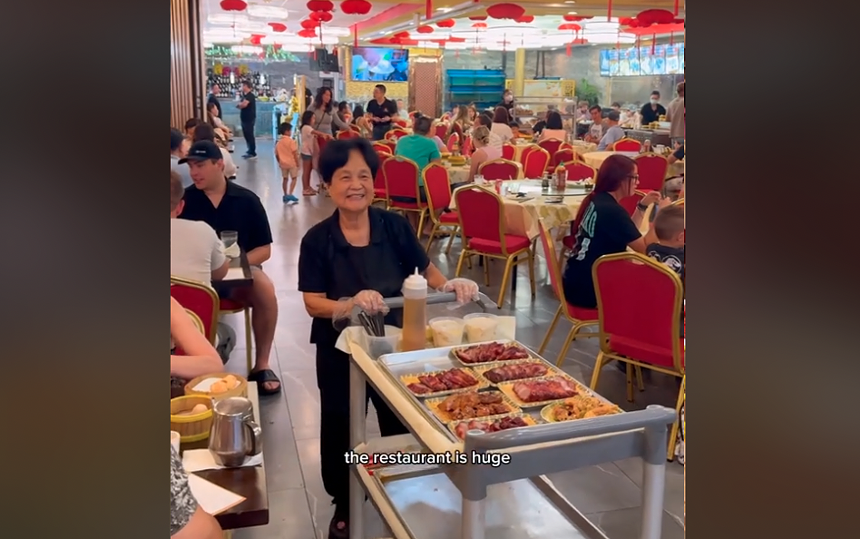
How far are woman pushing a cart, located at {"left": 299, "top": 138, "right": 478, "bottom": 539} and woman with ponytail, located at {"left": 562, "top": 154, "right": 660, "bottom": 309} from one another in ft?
4.35

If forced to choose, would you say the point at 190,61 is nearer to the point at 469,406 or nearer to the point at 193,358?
the point at 193,358

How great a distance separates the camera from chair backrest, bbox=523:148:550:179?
25.4 feet

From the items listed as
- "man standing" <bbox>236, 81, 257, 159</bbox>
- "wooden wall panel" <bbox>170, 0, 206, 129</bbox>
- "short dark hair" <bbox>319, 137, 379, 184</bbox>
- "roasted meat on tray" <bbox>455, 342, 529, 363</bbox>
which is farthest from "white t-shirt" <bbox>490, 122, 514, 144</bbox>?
"man standing" <bbox>236, 81, 257, 159</bbox>

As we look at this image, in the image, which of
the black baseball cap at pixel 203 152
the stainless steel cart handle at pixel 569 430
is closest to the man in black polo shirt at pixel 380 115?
the black baseball cap at pixel 203 152

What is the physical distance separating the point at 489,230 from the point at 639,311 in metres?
2.10

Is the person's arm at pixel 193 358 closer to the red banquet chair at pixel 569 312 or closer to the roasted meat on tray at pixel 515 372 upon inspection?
the roasted meat on tray at pixel 515 372

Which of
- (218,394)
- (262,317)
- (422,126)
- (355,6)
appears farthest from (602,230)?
(355,6)

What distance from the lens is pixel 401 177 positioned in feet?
21.7

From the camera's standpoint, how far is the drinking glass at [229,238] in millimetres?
3473

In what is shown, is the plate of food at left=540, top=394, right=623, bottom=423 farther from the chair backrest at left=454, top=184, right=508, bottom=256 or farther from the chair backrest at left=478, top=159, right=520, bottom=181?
the chair backrest at left=478, top=159, right=520, bottom=181
